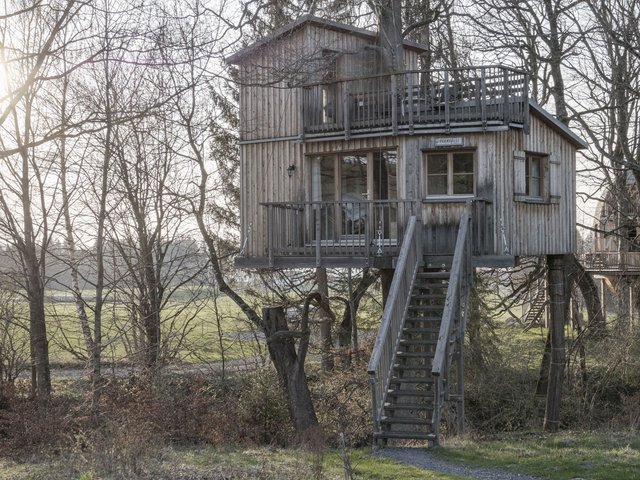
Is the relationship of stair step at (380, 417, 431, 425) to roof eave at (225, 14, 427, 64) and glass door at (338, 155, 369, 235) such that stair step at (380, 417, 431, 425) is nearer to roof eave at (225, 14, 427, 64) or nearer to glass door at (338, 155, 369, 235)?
glass door at (338, 155, 369, 235)

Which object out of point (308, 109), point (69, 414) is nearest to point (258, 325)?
point (69, 414)

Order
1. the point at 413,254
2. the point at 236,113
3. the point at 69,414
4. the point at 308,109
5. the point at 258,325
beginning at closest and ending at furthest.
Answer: the point at 413,254 → the point at 308,109 → the point at 69,414 → the point at 258,325 → the point at 236,113

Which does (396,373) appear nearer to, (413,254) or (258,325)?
(413,254)

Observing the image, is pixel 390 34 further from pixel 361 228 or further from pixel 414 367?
pixel 414 367

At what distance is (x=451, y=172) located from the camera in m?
17.7

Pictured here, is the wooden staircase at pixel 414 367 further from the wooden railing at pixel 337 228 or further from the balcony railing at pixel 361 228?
the wooden railing at pixel 337 228

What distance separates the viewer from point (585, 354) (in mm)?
26141

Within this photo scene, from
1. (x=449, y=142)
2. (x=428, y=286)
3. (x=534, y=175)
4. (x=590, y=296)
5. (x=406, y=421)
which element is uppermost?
(x=449, y=142)

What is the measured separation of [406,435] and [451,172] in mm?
6639

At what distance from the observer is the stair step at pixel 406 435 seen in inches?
526

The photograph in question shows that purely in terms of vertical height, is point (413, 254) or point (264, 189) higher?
point (264, 189)

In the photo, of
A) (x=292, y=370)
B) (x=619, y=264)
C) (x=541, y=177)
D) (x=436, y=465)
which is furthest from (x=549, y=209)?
(x=619, y=264)

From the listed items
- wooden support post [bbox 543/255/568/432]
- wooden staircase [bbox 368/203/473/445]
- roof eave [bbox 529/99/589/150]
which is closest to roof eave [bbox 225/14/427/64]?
roof eave [bbox 529/99/589/150]

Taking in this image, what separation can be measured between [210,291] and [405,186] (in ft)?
35.2
